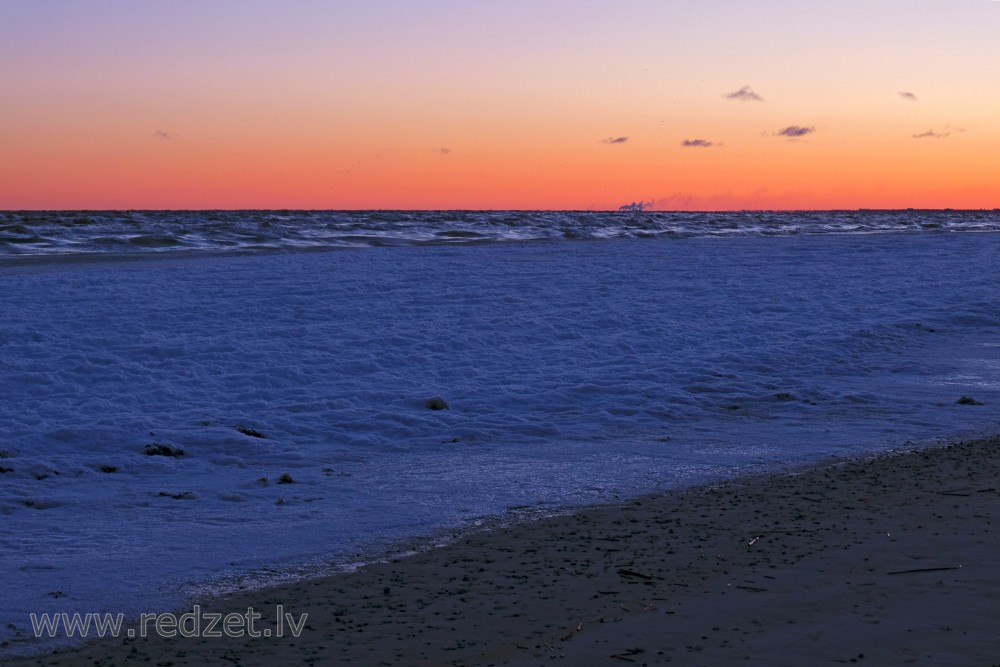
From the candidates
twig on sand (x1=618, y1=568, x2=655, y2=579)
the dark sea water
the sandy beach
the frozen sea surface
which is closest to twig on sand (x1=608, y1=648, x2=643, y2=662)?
the sandy beach

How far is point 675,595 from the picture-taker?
15.7ft

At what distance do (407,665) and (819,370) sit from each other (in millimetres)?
9337

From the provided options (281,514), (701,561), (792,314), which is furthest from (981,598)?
(792,314)

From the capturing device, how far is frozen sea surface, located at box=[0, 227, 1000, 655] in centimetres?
632

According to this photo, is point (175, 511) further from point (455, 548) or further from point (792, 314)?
point (792, 314)

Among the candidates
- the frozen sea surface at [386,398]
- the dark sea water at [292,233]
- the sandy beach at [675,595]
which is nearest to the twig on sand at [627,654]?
the sandy beach at [675,595]

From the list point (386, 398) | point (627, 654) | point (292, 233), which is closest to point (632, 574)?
point (627, 654)

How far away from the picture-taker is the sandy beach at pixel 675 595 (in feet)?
13.6

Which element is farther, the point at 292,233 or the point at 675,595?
the point at 292,233

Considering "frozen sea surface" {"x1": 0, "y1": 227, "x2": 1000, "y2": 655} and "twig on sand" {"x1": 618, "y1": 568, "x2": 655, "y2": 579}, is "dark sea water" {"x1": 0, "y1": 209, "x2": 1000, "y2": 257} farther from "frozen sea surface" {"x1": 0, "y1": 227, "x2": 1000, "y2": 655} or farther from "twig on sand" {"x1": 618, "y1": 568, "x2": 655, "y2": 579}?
"twig on sand" {"x1": 618, "y1": 568, "x2": 655, "y2": 579}

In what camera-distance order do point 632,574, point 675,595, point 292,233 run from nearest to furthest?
point 675,595 → point 632,574 → point 292,233

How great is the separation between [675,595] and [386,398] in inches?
241

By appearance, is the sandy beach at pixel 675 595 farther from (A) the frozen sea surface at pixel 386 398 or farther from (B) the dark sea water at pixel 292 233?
(B) the dark sea water at pixel 292 233

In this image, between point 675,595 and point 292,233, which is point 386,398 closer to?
point 675,595
